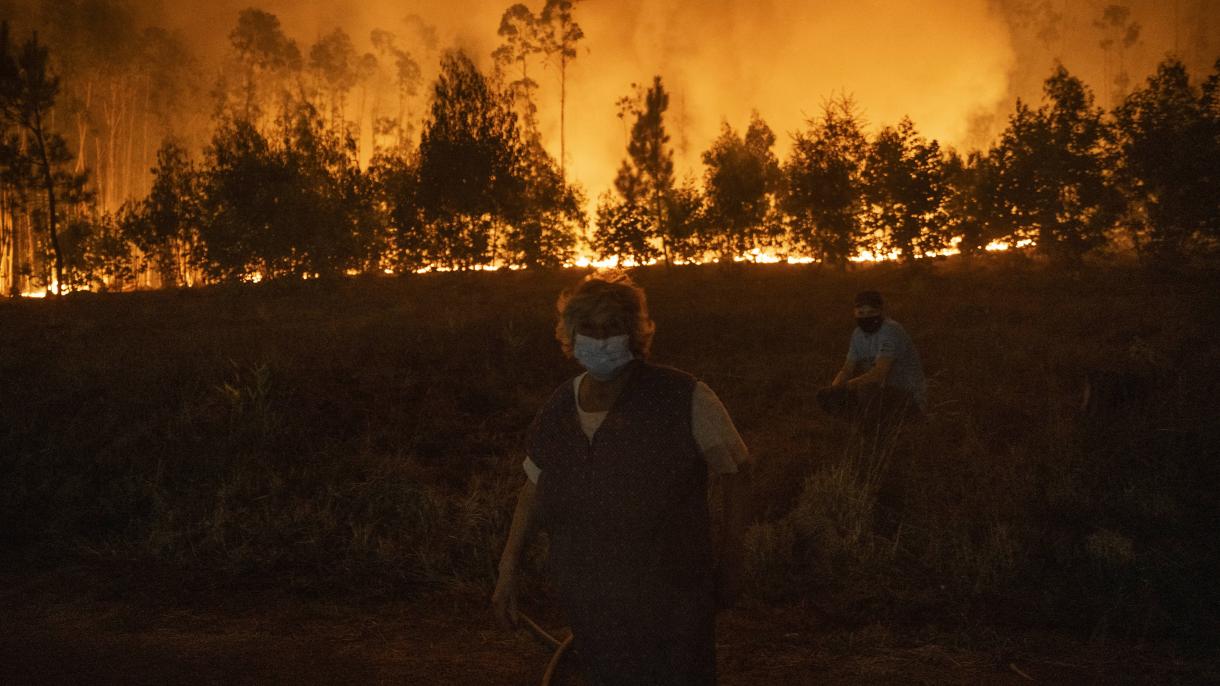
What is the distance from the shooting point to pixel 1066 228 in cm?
2434

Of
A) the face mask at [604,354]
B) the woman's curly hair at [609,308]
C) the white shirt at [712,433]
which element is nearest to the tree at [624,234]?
the woman's curly hair at [609,308]

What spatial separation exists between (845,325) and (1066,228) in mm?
12446

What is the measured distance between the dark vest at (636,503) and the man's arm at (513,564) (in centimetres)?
22

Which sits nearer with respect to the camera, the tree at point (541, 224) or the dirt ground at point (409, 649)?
the dirt ground at point (409, 649)

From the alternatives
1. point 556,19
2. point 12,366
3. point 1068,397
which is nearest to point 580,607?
point 1068,397

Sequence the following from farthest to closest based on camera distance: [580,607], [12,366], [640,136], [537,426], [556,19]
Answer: [556,19], [640,136], [12,366], [537,426], [580,607]

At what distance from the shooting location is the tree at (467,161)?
25.6 meters

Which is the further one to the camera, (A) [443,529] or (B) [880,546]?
(A) [443,529]

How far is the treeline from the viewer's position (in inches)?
940

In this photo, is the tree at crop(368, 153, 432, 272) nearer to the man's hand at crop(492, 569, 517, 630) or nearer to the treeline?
the treeline

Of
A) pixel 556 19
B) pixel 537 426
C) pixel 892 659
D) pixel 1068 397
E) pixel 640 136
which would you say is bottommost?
pixel 892 659

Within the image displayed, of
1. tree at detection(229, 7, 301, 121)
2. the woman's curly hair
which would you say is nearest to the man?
the woman's curly hair

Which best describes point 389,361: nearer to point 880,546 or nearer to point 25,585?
point 25,585

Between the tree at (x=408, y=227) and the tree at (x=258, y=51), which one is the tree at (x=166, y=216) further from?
the tree at (x=258, y=51)
